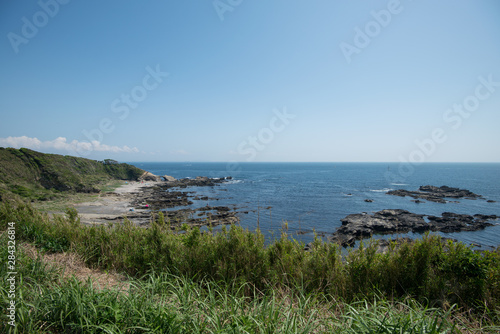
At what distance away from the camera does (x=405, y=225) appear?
2391 cm

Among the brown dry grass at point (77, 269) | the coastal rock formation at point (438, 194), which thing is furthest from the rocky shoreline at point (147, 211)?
the coastal rock formation at point (438, 194)

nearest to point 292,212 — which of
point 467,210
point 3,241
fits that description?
point 467,210

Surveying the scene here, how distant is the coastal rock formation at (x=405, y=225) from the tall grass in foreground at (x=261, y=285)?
16570 millimetres

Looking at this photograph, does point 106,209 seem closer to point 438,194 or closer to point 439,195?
point 439,195

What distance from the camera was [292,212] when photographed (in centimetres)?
2992

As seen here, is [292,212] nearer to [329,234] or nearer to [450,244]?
[329,234]

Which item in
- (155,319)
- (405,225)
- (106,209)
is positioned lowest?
(405,225)

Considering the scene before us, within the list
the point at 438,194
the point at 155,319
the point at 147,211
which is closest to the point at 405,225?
the point at 155,319

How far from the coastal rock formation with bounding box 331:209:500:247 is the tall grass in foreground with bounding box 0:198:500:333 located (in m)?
16.6

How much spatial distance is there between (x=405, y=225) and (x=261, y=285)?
84.4ft

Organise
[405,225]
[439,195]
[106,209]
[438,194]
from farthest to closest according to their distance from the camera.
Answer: [438,194]
[439,195]
[106,209]
[405,225]

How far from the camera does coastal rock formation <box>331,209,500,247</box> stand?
70.9 feet

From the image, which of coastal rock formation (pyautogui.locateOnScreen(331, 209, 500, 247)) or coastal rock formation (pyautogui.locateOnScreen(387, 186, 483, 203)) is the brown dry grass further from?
coastal rock formation (pyautogui.locateOnScreen(387, 186, 483, 203))

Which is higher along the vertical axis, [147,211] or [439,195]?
[147,211]
